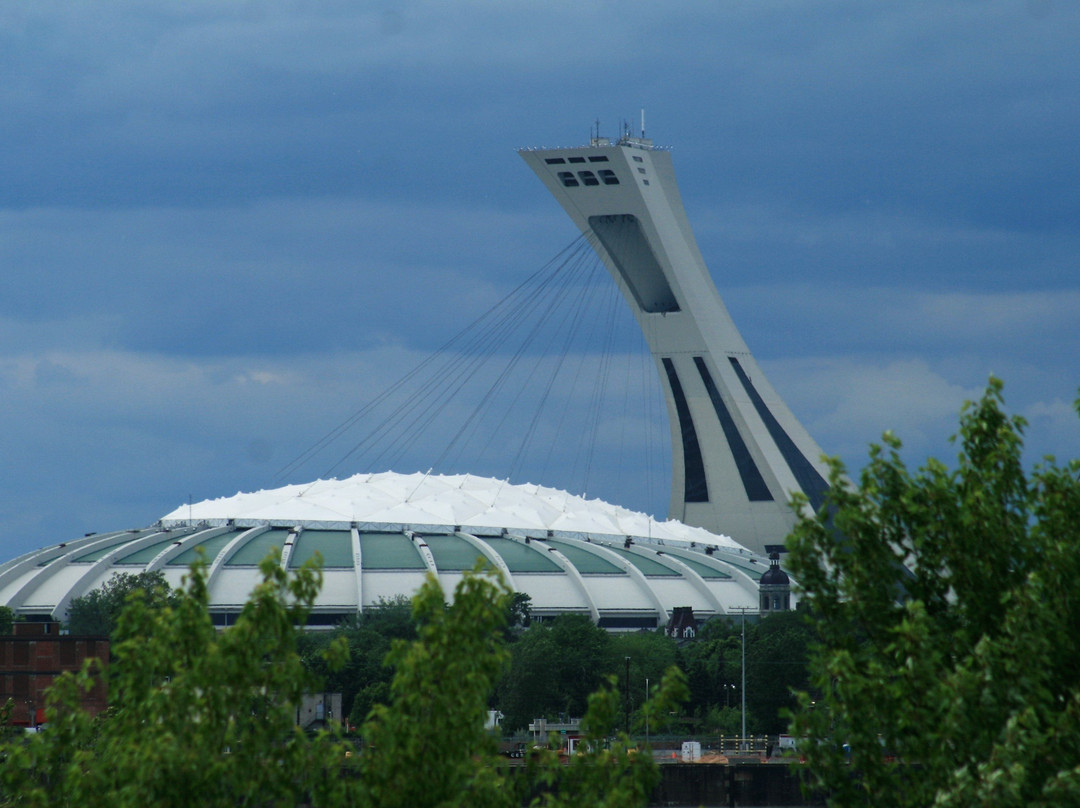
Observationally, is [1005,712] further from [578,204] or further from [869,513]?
[578,204]

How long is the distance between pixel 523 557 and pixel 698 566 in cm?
981

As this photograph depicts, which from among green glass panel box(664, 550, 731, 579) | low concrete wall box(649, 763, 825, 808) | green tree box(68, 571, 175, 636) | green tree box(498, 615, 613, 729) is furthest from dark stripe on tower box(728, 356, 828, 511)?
low concrete wall box(649, 763, 825, 808)

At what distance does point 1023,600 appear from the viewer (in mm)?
18094

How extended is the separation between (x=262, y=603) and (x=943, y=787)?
285 inches

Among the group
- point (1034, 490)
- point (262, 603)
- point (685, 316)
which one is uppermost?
point (685, 316)

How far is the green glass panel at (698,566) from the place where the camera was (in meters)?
90.2

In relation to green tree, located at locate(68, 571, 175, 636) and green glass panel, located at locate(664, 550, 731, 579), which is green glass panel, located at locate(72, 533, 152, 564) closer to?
green tree, located at locate(68, 571, 175, 636)

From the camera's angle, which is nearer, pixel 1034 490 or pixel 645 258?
pixel 1034 490

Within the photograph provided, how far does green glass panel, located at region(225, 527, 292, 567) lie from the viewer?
82375 millimetres

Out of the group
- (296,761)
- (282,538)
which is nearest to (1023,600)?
(296,761)

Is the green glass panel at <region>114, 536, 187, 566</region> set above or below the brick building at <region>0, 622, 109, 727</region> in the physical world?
above

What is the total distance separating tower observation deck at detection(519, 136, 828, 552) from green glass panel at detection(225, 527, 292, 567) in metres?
24.7

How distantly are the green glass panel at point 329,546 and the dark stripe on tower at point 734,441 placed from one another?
2302 centimetres

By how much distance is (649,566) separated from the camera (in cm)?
8906
